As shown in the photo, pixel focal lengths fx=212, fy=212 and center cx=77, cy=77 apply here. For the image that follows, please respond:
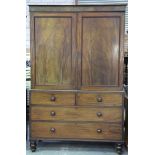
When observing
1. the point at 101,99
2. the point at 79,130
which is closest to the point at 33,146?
the point at 79,130

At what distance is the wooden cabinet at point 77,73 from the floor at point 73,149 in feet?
0.53

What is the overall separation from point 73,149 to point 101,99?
703 millimetres

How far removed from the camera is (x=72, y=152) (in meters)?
2.43

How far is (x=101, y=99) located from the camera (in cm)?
239

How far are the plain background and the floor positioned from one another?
5.95ft

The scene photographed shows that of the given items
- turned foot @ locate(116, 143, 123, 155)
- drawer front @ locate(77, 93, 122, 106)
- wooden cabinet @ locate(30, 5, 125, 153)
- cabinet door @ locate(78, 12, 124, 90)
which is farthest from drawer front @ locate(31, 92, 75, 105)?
turned foot @ locate(116, 143, 123, 155)

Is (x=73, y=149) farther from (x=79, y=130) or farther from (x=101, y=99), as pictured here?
(x=101, y=99)

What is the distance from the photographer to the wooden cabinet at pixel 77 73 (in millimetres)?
2359

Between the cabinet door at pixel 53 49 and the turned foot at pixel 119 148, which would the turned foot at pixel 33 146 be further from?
the turned foot at pixel 119 148

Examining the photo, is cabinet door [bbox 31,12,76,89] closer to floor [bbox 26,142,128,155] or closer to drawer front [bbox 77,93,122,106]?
drawer front [bbox 77,93,122,106]
